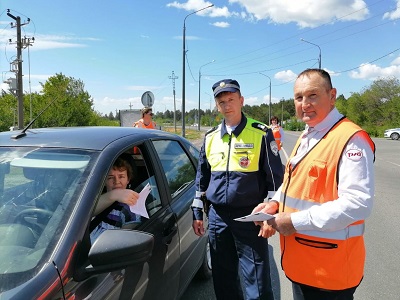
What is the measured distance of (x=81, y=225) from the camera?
1576 mm

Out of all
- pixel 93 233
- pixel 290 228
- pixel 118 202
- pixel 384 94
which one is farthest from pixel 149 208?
pixel 384 94

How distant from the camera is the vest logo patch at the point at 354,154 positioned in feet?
5.12

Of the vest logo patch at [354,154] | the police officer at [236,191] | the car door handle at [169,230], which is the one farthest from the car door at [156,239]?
the vest logo patch at [354,154]

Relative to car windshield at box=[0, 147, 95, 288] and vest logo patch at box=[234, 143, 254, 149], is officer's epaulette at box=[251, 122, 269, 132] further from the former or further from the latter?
car windshield at box=[0, 147, 95, 288]

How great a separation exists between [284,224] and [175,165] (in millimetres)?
1438

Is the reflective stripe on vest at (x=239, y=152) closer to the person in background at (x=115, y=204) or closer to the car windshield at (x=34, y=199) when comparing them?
the person in background at (x=115, y=204)

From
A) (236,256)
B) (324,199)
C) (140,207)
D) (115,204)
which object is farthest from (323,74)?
(236,256)

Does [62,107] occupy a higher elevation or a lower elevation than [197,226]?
higher

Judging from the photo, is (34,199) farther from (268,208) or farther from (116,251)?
(268,208)

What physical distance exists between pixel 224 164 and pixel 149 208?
63cm

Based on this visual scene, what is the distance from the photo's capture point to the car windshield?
4.93 feet

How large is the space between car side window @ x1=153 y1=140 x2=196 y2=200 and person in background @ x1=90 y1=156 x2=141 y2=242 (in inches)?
20.0

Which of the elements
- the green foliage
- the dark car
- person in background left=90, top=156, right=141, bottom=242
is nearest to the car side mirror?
the dark car

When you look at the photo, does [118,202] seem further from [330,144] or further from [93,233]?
[330,144]
